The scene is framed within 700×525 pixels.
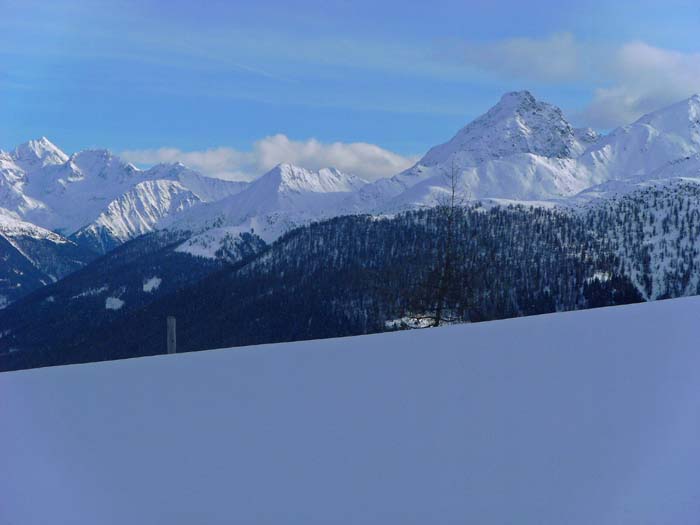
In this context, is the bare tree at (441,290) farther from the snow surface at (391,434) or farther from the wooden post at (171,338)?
the snow surface at (391,434)

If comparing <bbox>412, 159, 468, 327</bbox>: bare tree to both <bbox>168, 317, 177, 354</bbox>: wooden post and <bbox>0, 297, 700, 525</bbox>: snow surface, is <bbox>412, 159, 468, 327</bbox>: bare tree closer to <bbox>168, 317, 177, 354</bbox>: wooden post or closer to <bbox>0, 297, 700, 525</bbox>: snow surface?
→ <bbox>168, 317, 177, 354</bbox>: wooden post

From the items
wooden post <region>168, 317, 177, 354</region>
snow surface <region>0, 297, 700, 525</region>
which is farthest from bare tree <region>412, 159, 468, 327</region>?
snow surface <region>0, 297, 700, 525</region>

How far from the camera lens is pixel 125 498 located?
4.26 m

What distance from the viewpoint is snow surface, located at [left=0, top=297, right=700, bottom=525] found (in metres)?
3.95

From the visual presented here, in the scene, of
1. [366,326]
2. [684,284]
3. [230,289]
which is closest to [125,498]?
[366,326]

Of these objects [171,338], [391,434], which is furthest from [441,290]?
[391,434]

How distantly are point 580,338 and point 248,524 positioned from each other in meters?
3.02

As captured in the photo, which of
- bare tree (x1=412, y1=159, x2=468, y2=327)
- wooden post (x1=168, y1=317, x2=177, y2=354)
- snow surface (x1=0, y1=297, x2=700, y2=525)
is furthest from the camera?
bare tree (x1=412, y1=159, x2=468, y2=327)

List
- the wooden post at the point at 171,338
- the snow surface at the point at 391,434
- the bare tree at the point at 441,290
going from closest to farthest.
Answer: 1. the snow surface at the point at 391,434
2. the wooden post at the point at 171,338
3. the bare tree at the point at 441,290

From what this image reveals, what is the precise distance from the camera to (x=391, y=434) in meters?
4.67

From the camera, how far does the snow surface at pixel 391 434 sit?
13.0ft

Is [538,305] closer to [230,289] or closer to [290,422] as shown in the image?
[230,289]

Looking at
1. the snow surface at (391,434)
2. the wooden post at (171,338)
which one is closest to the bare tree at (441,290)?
the wooden post at (171,338)

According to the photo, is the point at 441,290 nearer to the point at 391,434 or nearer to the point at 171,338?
the point at 171,338
